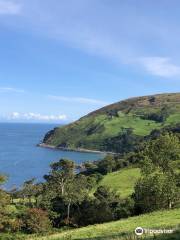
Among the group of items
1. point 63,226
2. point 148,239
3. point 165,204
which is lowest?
point 63,226

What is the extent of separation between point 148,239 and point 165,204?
4266 centimetres

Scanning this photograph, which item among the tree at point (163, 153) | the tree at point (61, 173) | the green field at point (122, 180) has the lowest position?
the green field at point (122, 180)

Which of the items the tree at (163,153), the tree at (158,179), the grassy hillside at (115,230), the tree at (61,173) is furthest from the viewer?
the tree at (61,173)

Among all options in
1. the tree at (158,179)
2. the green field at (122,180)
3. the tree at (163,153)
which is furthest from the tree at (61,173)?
the tree at (163,153)

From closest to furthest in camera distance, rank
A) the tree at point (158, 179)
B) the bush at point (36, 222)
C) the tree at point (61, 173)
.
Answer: the tree at point (158, 179)
the bush at point (36, 222)
the tree at point (61, 173)

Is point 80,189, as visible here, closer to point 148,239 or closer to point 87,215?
point 87,215

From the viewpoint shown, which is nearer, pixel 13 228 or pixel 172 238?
pixel 172 238

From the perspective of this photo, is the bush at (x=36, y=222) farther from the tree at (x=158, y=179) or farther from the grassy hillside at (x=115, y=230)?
the grassy hillside at (x=115, y=230)

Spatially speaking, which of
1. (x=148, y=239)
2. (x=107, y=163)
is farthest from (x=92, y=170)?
(x=148, y=239)

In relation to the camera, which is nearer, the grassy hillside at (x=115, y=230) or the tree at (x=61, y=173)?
the grassy hillside at (x=115, y=230)

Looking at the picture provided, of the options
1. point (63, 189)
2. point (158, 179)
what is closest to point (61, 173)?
point (63, 189)

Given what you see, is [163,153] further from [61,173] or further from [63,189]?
[61,173]

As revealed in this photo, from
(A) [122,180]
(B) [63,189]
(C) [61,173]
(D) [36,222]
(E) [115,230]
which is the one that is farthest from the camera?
(A) [122,180]

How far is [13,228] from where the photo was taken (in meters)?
68.5
